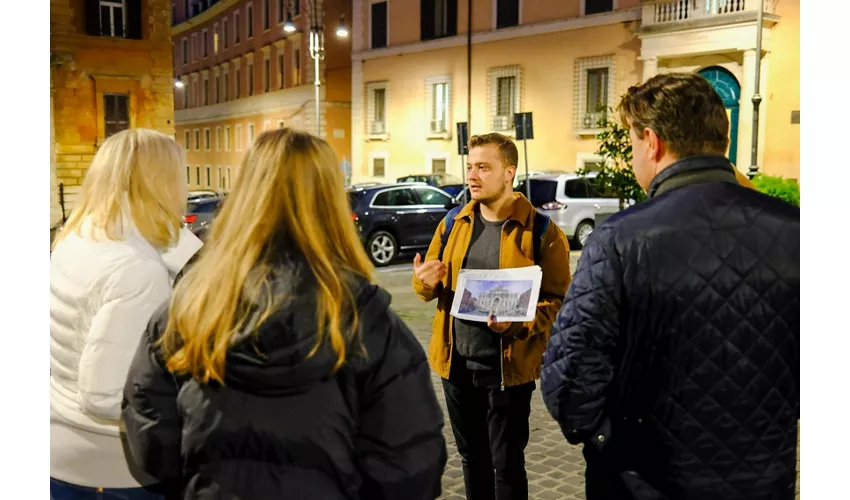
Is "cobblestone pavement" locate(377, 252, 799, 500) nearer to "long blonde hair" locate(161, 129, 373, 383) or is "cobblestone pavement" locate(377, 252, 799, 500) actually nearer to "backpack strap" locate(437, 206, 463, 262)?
"backpack strap" locate(437, 206, 463, 262)

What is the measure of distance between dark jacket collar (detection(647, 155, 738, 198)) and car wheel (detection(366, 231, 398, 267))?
1021 cm

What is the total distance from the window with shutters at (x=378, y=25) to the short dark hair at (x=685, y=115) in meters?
4.47

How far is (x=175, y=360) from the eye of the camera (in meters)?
1.49

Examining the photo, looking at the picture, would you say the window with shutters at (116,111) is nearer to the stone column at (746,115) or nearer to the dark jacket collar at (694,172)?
the stone column at (746,115)

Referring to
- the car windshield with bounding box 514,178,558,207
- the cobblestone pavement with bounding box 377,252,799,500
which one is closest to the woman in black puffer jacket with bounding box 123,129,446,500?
the cobblestone pavement with bounding box 377,252,799,500

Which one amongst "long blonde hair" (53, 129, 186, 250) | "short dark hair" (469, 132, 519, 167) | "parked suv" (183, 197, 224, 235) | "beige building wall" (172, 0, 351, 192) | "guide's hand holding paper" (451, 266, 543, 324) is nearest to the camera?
"long blonde hair" (53, 129, 186, 250)

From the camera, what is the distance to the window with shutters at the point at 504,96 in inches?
278

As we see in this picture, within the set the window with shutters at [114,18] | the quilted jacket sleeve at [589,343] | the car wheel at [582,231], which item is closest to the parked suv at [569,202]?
the car wheel at [582,231]

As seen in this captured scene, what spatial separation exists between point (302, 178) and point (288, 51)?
149 inches

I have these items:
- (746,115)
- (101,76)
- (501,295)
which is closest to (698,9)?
(746,115)

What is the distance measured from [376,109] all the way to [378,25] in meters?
1.48

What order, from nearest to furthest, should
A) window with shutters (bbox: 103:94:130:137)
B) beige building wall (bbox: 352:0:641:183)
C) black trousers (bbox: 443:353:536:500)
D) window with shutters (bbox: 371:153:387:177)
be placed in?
black trousers (bbox: 443:353:536:500) → window with shutters (bbox: 103:94:130:137) → beige building wall (bbox: 352:0:641:183) → window with shutters (bbox: 371:153:387:177)

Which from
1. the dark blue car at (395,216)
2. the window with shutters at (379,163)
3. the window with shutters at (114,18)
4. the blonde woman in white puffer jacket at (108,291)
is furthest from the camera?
the dark blue car at (395,216)

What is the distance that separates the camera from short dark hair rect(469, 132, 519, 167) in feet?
9.91
